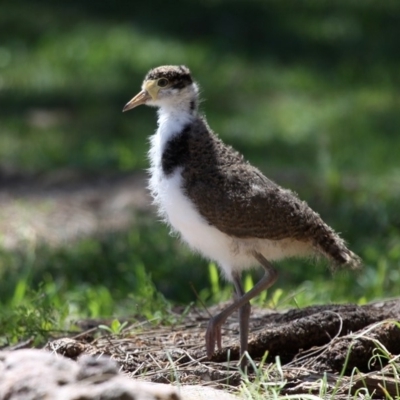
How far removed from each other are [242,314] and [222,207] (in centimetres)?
54

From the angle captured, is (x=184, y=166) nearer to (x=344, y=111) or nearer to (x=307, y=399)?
(x=307, y=399)

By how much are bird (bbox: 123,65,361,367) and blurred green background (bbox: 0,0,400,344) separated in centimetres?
76

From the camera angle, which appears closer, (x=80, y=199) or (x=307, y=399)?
(x=307, y=399)

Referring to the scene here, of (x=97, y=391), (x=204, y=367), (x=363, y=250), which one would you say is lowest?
(x=363, y=250)

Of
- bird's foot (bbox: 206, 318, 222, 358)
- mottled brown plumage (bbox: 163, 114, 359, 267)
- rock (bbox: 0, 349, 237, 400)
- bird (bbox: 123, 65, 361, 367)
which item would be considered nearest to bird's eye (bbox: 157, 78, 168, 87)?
bird (bbox: 123, 65, 361, 367)

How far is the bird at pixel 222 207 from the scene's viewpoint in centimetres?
491

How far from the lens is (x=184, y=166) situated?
4.99 m

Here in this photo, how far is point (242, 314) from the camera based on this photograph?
199 inches

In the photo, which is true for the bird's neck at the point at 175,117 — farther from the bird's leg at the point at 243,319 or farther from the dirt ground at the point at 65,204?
the dirt ground at the point at 65,204

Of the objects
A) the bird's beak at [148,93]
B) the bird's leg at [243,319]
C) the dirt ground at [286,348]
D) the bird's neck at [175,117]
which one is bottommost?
the dirt ground at [286,348]

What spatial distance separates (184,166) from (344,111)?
261 inches

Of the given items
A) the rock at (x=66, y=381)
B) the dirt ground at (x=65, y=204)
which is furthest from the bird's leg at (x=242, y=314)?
the dirt ground at (x=65, y=204)

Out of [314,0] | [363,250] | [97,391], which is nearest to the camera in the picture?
[97,391]

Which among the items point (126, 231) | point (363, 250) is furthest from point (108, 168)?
point (363, 250)
